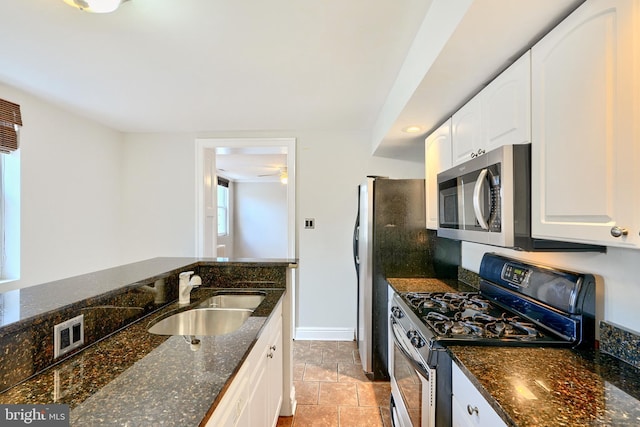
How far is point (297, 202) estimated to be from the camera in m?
3.37

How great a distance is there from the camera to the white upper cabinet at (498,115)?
3.86 ft

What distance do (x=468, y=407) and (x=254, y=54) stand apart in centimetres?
205

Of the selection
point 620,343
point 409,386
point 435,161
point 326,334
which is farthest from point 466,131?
point 326,334

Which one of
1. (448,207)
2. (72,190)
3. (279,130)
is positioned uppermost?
(279,130)

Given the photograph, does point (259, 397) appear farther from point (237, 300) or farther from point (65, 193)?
point (65, 193)

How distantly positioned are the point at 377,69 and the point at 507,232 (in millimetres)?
1363

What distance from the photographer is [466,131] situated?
5.52 feet

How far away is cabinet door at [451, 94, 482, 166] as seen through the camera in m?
1.56

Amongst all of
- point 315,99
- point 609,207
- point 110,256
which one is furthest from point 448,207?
point 110,256

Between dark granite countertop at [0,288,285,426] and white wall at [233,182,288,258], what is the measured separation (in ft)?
20.0

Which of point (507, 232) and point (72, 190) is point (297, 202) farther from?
point (507, 232)

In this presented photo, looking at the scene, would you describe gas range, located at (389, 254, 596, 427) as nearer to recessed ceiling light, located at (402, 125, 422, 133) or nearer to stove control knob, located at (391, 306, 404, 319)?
stove control knob, located at (391, 306, 404, 319)

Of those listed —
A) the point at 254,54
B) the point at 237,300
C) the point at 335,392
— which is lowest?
the point at 335,392

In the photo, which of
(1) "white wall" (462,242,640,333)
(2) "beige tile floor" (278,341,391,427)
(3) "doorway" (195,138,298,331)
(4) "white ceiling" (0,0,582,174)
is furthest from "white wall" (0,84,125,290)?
(1) "white wall" (462,242,640,333)
